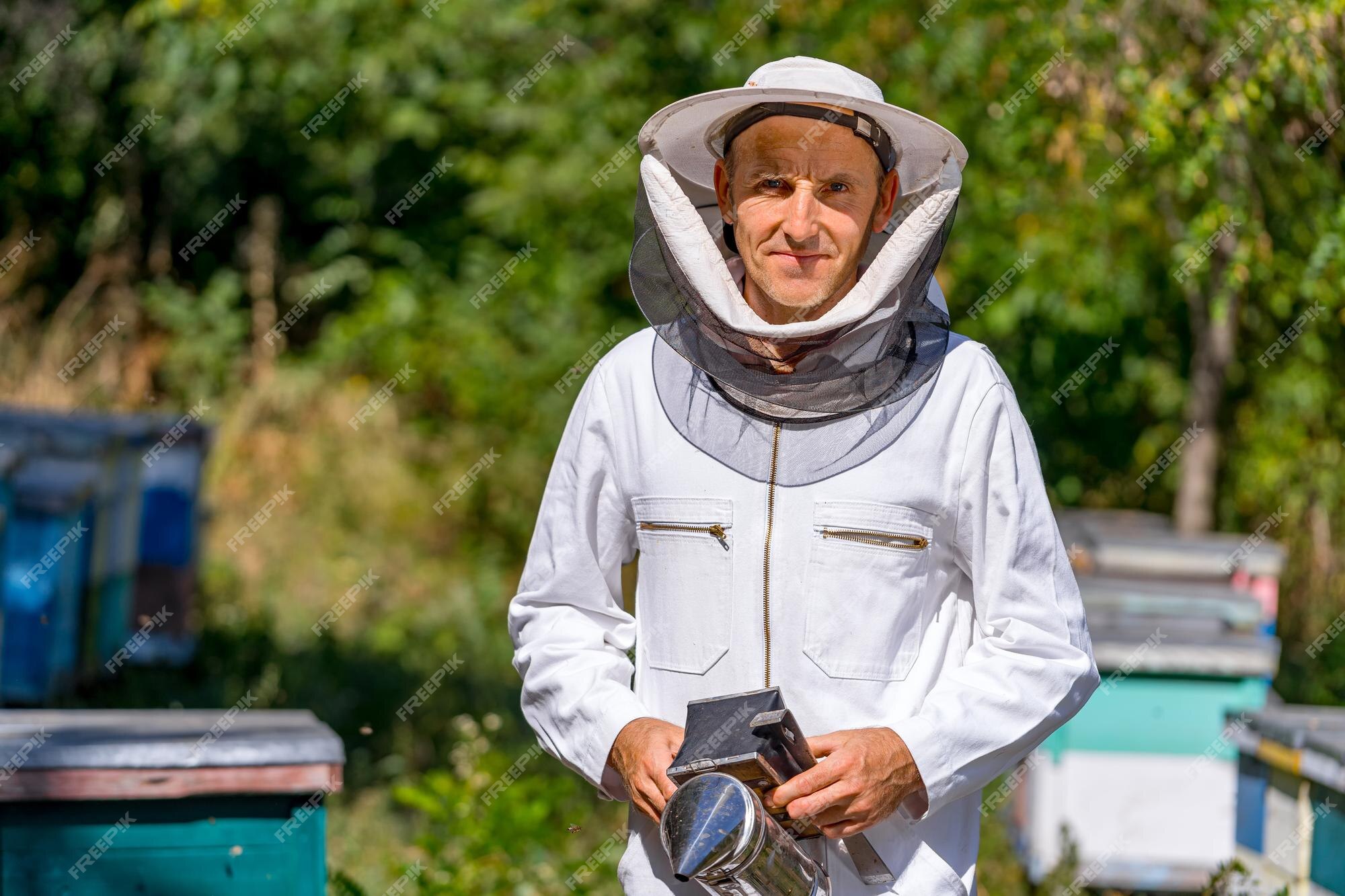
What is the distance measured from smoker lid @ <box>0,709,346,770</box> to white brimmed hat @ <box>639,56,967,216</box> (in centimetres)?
100

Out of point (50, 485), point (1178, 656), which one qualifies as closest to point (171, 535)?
point (50, 485)

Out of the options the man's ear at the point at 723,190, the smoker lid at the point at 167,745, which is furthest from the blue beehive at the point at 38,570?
the man's ear at the point at 723,190

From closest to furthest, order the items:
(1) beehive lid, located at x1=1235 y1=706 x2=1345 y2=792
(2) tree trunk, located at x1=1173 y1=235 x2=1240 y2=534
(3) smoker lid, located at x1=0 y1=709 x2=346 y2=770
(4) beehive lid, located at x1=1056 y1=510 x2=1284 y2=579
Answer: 1. (3) smoker lid, located at x1=0 y1=709 x2=346 y2=770
2. (1) beehive lid, located at x1=1235 y1=706 x2=1345 y2=792
3. (4) beehive lid, located at x1=1056 y1=510 x2=1284 y2=579
4. (2) tree trunk, located at x1=1173 y1=235 x2=1240 y2=534

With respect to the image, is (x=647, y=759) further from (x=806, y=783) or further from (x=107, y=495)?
(x=107, y=495)

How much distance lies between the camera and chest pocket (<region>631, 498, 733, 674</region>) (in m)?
1.69

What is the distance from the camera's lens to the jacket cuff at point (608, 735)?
65.8 inches

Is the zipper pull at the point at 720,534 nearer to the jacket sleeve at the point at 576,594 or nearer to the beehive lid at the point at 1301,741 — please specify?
the jacket sleeve at the point at 576,594

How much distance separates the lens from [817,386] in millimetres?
1691

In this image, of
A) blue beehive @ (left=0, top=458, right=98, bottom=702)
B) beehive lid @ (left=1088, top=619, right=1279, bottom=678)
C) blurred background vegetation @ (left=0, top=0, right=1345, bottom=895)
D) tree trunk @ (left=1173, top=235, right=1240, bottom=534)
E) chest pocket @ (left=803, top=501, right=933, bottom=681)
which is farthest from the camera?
tree trunk @ (left=1173, top=235, right=1240, bottom=534)

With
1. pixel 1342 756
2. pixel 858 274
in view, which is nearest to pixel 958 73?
pixel 1342 756

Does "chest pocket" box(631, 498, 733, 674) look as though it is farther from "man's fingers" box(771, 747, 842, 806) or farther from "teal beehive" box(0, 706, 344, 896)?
"teal beehive" box(0, 706, 344, 896)

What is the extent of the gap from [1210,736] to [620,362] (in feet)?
7.98

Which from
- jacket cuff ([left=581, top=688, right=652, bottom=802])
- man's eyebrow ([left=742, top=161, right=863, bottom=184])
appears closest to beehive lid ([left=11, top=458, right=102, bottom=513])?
jacket cuff ([left=581, top=688, right=652, bottom=802])

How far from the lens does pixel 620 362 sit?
1.84 meters
